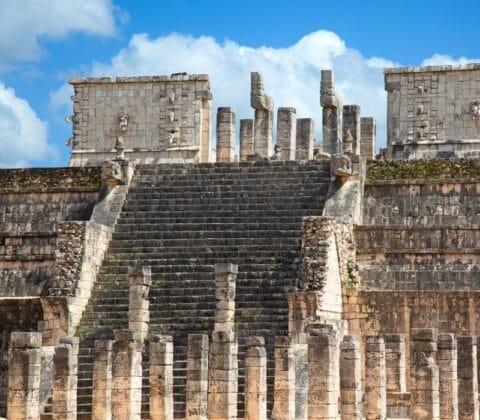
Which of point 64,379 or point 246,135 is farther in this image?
point 246,135

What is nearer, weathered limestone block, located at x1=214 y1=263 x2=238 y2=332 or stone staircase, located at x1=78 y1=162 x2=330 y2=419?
weathered limestone block, located at x1=214 y1=263 x2=238 y2=332

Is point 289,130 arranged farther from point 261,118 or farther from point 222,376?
point 222,376

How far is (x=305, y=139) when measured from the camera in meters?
41.8

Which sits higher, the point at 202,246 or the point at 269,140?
the point at 269,140

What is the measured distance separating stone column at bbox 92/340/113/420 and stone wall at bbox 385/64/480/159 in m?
15.5

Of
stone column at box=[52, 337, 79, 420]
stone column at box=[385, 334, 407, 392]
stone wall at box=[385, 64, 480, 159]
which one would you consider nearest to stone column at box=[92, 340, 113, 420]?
stone column at box=[52, 337, 79, 420]

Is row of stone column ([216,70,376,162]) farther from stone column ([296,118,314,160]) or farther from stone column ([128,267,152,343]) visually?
stone column ([128,267,152,343])

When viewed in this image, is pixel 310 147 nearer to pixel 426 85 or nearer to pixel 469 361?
pixel 426 85

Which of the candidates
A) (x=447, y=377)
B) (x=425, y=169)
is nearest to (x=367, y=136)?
(x=425, y=169)

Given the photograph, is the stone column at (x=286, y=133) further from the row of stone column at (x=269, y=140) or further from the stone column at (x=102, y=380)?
the stone column at (x=102, y=380)

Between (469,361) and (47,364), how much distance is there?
27.7ft

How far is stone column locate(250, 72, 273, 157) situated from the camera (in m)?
41.4

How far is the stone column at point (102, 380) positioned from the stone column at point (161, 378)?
0.78m

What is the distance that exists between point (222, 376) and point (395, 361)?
398 centimetres
